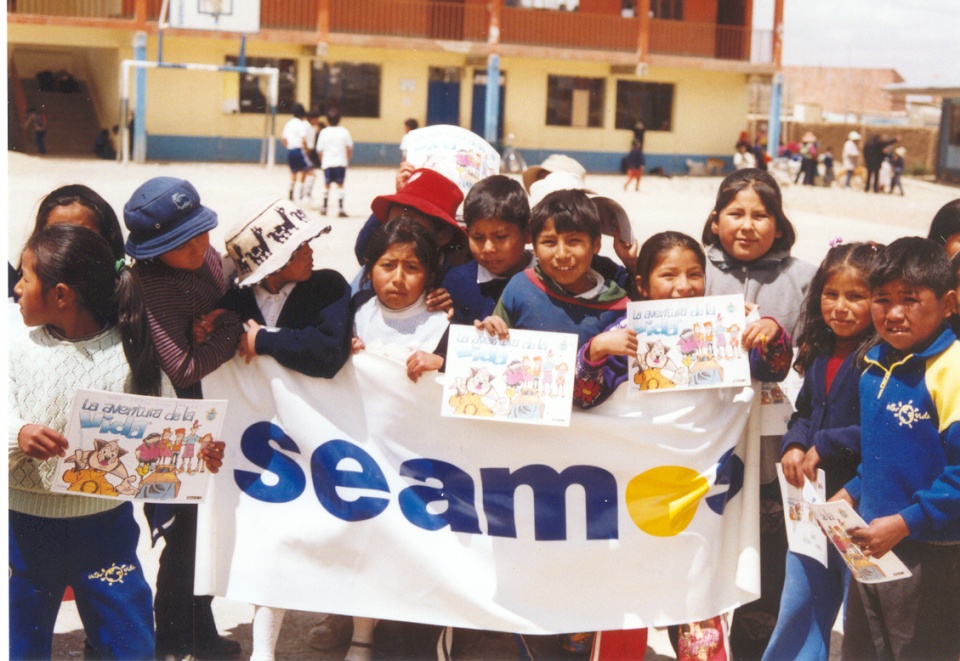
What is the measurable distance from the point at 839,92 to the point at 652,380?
71.2 metres

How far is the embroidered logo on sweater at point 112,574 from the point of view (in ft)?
10.3

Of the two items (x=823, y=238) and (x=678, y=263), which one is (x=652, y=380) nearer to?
(x=678, y=263)

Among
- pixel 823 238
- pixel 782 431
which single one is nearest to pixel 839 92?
pixel 823 238

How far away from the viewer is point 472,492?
3568mm

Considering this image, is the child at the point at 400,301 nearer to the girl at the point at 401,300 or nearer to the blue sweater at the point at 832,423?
the girl at the point at 401,300

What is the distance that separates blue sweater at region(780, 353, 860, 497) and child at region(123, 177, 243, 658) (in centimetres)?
174

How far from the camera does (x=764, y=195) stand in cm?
362

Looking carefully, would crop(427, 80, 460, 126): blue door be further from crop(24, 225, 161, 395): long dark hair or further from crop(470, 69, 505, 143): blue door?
crop(24, 225, 161, 395): long dark hair

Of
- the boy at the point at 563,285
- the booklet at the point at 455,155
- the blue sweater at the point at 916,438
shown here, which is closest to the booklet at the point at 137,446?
the boy at the point at 563,285

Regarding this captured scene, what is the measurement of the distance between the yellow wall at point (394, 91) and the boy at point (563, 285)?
26.9 meters

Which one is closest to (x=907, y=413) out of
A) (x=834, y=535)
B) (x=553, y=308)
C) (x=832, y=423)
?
(x=832, y=423)

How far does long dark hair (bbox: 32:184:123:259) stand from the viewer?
3.59 m

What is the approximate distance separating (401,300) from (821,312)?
4.22 ft

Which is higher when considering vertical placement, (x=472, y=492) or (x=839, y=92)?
(x=839, y=92)
